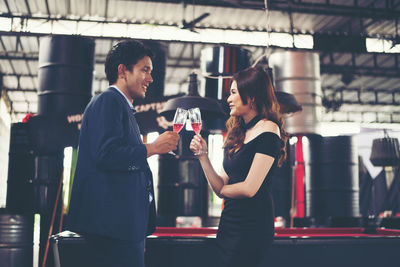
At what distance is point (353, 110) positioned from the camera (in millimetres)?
17266

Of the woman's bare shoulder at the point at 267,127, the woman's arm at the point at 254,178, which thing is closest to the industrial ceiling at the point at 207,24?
the woman's bare shoulder at the point at 267,127

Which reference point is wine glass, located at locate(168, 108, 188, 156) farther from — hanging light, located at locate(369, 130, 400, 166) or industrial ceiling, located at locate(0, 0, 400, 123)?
hanging light, located at locate(369, 130, 400, 166)

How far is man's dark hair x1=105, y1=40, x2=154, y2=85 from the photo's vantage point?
5.03ft

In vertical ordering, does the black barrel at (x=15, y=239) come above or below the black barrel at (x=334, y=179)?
below

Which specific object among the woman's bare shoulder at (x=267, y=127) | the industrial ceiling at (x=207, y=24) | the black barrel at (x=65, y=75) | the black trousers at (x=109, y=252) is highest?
the industrial ceiling at (x=207, y=24)

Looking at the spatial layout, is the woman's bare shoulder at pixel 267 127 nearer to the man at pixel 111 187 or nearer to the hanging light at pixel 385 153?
the man at pixel 111 187

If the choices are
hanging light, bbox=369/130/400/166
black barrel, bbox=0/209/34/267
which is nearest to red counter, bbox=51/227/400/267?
black barrel, bbox=0/209/34/267

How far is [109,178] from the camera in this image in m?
1.36

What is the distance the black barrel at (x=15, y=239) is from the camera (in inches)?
157

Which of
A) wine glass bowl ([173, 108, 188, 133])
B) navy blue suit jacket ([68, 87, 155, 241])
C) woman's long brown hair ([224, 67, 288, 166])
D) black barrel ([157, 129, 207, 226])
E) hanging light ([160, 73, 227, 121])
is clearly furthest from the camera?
black barrel ([157, 129, 207, 226])

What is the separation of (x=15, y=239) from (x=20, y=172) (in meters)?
0.63

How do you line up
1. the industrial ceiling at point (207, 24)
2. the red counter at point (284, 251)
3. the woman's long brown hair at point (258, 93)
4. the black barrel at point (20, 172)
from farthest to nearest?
the industrial ceiling at point (207, 24)
the black barrel at point (20, 172)
the red counter at point (284, 251)
the woman's long brown hair at point (258, 93)

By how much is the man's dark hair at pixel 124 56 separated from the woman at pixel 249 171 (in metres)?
0.39

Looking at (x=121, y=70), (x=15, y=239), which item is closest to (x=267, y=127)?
(x=121, y=70)
